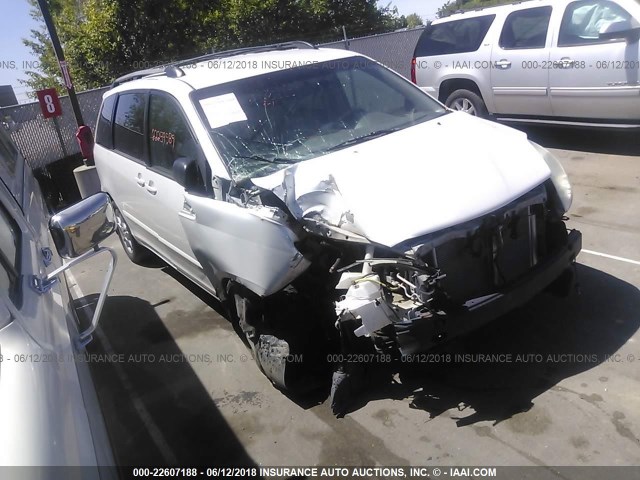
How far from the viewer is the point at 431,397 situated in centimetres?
348

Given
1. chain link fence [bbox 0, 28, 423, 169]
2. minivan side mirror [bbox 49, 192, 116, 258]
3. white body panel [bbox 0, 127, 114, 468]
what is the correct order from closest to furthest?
white body panel [bbox 0, 127, 114, 468] → minivan side mirror [bbox 49, 192, 116, 258] → chain link fence [bbox 0, 28, 423, 169]

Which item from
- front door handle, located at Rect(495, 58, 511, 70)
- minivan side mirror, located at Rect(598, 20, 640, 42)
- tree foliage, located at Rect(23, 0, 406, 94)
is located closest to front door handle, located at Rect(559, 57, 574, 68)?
minivan side mirror, located at Rect(598, 20, 640, 42)

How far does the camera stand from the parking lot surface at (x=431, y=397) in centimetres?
308

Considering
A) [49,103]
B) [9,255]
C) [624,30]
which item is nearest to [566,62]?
[624,30]

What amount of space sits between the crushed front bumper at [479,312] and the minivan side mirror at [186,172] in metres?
1.73

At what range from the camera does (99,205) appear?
2.33 m

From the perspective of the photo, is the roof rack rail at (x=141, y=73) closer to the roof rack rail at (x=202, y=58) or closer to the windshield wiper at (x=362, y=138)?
the roof rack rail at (x=202, y=58)

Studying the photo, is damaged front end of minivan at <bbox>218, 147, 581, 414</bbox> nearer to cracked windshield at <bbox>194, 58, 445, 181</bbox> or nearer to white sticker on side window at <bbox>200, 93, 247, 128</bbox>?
cracked windshield at <bbox>194, 58, 445, 181</bbox>

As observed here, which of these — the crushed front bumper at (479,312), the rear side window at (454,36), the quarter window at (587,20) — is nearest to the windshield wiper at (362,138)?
the crushed front bumper at (479,312)

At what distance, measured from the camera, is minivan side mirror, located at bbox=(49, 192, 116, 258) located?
7.22 ft

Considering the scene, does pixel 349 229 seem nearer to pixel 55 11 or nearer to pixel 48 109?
pixel 48 109

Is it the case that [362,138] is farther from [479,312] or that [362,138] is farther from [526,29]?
[526,29]

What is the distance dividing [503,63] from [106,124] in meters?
5.40

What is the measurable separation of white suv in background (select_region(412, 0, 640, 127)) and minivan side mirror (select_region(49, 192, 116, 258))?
197 inches
